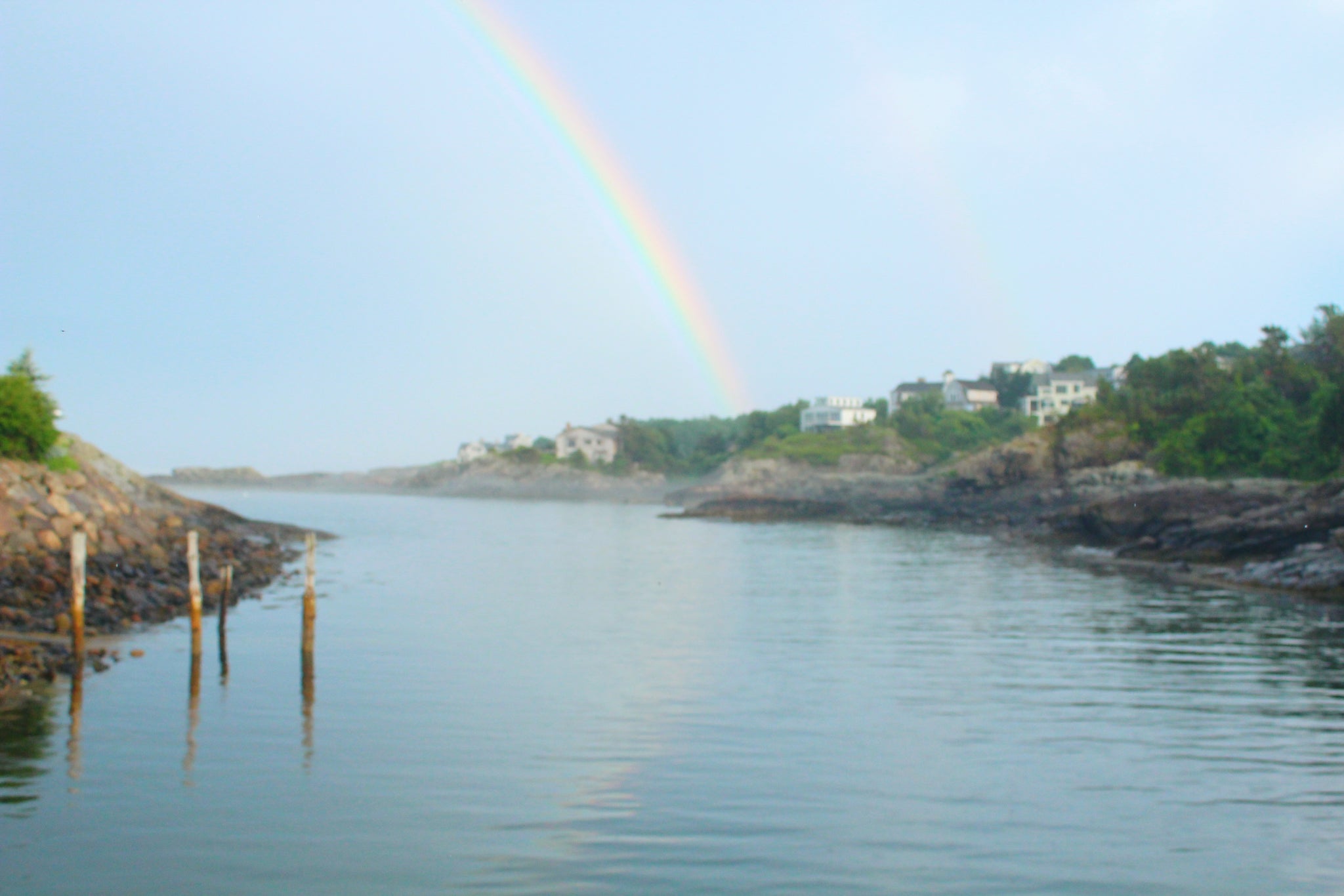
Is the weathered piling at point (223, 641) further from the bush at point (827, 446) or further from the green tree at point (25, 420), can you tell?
the bush at point (827, 446)

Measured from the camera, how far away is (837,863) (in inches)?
406

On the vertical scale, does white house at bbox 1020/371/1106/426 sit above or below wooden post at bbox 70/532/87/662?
A: above

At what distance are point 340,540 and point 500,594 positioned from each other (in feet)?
104

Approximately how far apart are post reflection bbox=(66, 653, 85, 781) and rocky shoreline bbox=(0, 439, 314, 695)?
1042 mm

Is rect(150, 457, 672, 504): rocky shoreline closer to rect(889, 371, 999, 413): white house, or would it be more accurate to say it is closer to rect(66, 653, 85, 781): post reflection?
rect(889, 371, 999, 413): white house

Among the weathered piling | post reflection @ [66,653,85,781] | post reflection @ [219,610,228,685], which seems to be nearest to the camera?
post reflection @ [66,653,85,781]

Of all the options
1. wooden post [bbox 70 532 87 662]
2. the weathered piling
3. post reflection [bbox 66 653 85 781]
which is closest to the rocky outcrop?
the weathered piling

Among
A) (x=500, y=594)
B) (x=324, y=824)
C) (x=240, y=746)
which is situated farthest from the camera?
(x=500, y=594)

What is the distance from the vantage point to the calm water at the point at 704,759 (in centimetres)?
1022

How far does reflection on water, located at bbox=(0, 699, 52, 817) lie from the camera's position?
11.7 metres

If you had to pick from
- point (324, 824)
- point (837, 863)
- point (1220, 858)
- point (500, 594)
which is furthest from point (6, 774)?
point (500, 594)

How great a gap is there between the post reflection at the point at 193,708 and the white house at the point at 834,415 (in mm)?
116998

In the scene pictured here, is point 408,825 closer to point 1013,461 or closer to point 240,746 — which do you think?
point 240,746

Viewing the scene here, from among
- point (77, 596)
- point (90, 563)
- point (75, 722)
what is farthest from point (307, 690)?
point (90, 563)
